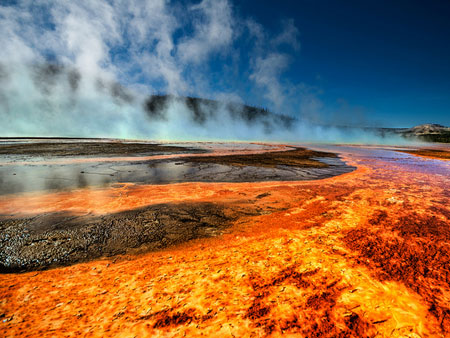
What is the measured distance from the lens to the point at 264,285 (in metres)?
1.97

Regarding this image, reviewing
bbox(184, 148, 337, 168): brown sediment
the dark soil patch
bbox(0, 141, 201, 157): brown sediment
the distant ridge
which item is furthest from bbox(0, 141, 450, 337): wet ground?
the distant ridge

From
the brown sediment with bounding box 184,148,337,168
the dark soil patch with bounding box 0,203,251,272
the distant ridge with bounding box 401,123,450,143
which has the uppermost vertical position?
the distant ridge with bounding box 401,123,450,143

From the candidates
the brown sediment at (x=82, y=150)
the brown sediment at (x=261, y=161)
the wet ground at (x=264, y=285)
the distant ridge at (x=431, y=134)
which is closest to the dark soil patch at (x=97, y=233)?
the wet ground at (x=264, y=285)

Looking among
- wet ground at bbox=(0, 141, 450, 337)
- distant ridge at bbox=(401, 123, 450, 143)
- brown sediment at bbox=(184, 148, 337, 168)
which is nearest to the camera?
wet ground at bbox=(0, 141, 450, 337)

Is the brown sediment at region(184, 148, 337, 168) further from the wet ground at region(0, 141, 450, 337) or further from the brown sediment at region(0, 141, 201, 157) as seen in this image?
the wet ground at region(0, 141, 450, 337)

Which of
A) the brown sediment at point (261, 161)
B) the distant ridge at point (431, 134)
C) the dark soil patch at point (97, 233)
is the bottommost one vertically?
the dark soil patch at point (97, 233)

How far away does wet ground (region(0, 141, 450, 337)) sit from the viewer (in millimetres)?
1539

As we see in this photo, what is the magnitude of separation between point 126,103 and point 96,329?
82829 mm

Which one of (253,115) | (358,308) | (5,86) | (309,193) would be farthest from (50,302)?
(253,115)

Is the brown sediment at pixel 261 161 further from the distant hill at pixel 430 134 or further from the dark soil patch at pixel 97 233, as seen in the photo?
the distant hill at pixel 430 134

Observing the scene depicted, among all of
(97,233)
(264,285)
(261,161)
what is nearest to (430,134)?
(261,161)

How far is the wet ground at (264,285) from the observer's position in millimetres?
1539

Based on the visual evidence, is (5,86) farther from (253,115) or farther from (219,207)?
(253,115)

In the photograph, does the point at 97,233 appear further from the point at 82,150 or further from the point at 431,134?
the point at 431,134
